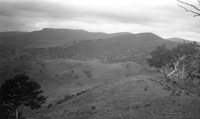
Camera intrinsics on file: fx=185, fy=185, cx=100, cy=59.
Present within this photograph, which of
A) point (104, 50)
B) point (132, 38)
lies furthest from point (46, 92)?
point (132, 38)

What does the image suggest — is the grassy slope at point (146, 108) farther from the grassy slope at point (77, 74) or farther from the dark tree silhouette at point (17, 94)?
the grassy slope at point (77, 74)

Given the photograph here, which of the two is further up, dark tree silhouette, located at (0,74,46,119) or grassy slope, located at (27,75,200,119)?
grassy slope, located at (27,75,200,119)

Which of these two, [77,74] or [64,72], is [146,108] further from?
[64,72]

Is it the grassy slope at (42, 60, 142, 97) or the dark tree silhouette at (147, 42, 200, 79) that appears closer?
the dark tree silhouette at (147, 42, 200, 79)

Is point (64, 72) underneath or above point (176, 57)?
underneath

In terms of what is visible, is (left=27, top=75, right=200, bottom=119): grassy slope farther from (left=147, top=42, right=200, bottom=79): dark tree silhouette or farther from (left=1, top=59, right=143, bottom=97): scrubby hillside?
(left=1, top=59, right=143, bottom=97): scrubby hillside

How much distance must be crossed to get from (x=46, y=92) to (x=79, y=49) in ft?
346

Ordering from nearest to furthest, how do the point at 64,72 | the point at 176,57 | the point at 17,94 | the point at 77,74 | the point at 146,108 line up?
the point at 146,108
the point at 17,94
the point at 176,57
the point at 77,74
the point at 64,72

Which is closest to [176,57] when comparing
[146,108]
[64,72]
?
[146,108]

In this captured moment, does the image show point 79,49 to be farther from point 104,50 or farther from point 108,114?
point 108,114

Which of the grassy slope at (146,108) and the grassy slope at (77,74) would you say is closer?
the grassy slope at (146,108)

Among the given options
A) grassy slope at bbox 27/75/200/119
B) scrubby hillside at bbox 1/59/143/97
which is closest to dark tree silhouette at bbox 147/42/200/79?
grassy slope at bbox 27/75/200/119

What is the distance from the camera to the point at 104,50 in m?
159

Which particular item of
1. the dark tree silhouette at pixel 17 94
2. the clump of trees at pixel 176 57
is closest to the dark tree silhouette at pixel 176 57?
the clump of trees at pixel 176 57
